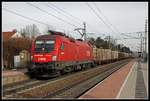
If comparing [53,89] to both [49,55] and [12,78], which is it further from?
[49,55]

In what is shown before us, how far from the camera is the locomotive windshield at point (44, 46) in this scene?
82.3 ft

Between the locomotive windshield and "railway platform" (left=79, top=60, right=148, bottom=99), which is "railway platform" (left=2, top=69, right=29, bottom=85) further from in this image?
"railway platform" (left=79, top=60, right=148, bottom=99)

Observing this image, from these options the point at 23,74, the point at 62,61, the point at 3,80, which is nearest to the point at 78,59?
the point at 62,61

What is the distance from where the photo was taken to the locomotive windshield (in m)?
25.1

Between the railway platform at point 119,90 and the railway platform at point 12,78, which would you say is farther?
the railway platform at point 12,78

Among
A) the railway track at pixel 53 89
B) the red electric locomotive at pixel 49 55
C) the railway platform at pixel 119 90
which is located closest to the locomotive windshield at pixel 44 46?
the red electric locomotive at pixel 49 55

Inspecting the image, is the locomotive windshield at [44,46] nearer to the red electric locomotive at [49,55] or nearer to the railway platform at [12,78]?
the red electric locomotive at [49,55]

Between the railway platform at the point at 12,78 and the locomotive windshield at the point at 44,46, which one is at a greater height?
the locomotive windshield at the point at 44,46

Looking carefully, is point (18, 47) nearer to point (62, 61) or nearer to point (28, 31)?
point (62, 61)

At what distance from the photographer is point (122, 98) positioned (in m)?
13.9

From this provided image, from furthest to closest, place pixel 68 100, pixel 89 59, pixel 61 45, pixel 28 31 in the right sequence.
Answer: pixel 28 31
pixel 89 59
pixel 61 45
pixel 68 100

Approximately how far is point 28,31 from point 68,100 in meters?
83.9

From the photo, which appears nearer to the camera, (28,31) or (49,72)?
(49,72)

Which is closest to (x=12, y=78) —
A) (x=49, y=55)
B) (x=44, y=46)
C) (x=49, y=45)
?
(x=49, y=55)
